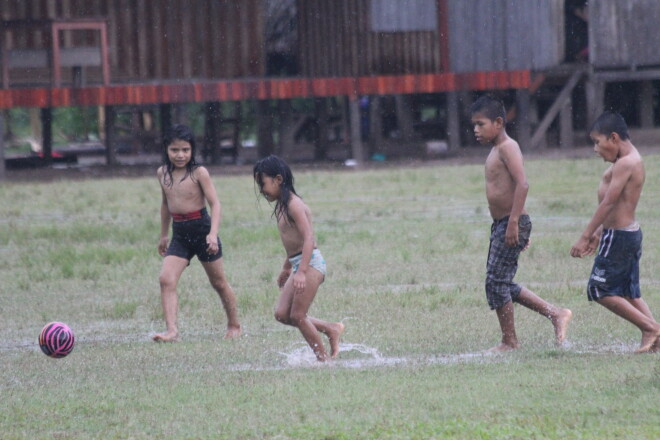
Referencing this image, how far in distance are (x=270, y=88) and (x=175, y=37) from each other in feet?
9.58

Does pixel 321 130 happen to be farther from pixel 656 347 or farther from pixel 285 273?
pixel 656 347

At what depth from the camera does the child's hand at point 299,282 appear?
7066 millimetres

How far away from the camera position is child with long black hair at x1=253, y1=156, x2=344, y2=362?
7.12 meters

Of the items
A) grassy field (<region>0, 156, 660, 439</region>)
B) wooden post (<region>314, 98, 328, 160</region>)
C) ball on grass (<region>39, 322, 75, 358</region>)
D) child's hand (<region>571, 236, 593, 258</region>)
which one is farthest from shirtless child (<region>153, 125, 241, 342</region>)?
wooden post (<region>314, 98, 328, 160</region>)

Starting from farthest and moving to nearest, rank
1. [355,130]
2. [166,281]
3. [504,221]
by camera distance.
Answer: [355,130] < [166,281] < [504,221]

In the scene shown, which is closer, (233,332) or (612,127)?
(612,127)

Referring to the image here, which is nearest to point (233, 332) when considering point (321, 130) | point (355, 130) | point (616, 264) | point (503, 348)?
point (503, 348)

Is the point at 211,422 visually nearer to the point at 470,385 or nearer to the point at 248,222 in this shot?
the point at 470,385

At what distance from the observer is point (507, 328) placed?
7.35 meters

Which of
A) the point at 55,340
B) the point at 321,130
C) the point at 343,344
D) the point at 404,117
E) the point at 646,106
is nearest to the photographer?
the point at 55,340

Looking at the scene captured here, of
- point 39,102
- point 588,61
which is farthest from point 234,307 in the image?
point 588,61

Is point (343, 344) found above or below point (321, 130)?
below

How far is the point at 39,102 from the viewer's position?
2475 centimetres

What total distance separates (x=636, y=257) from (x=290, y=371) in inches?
90.0
